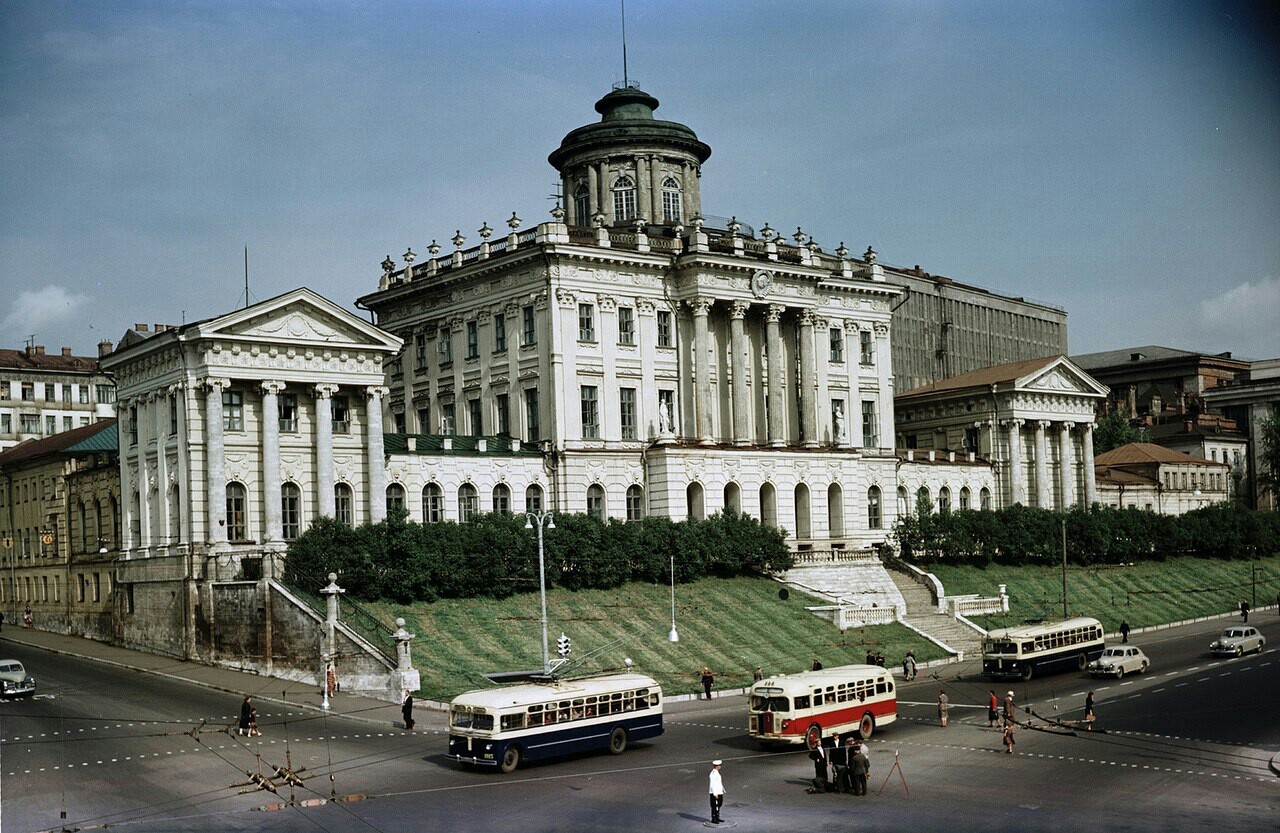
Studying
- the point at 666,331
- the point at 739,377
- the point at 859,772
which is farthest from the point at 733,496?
the point at 859,772

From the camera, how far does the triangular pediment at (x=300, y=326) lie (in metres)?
69.9

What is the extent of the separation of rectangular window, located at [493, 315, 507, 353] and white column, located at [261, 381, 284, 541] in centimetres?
1963

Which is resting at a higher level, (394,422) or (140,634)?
(394,422)

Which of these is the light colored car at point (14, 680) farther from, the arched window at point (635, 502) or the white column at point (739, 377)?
the white column at point (739, 377)

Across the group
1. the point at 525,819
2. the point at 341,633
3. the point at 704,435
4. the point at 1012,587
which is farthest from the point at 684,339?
the point at 525,819

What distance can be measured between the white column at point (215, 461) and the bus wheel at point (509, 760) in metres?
28.6

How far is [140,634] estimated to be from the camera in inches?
2884

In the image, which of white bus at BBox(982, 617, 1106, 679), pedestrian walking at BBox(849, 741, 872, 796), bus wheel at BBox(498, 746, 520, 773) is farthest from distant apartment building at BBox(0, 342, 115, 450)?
pedestrian walking at BBox(849, 741, 872, 796)

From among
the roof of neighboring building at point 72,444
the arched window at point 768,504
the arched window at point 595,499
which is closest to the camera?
the roof of neighboring building at point 72,444

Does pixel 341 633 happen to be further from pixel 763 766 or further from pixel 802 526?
pixel 802 526

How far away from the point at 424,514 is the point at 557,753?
3438cm

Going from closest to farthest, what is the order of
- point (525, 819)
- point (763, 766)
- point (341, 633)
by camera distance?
point (525, 819) → point (763, 766) → point (341, 633)

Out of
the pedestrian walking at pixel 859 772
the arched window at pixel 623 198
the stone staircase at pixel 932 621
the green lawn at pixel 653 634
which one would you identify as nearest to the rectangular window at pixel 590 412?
the green lawn at pixel 653 634

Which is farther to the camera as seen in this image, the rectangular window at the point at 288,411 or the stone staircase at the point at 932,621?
the stone staircase at the point at 932,621
